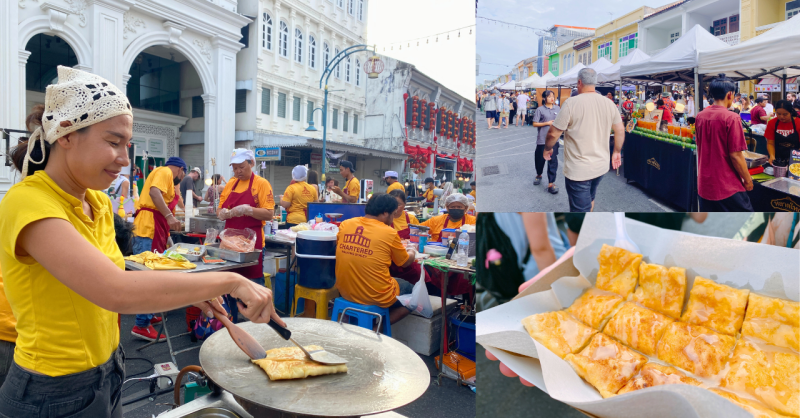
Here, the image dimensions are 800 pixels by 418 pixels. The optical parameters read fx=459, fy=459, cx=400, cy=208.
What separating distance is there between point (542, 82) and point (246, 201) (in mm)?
3242

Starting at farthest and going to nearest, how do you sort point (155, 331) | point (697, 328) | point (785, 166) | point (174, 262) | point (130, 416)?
point (155, 331) → point (174, 262) → point (130, 416) → point (785, 166) → point (697, 328)

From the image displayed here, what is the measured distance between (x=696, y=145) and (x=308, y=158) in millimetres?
17864

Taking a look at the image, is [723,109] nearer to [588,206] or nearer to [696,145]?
[696,145]

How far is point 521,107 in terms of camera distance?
5.00ft

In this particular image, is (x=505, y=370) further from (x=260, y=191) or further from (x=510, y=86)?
(x=260, y=191)

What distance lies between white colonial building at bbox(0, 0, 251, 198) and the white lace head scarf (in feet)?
34.4

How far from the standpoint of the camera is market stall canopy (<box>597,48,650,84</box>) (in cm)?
137

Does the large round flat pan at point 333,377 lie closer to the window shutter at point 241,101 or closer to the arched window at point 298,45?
the window shutter at point 241,101

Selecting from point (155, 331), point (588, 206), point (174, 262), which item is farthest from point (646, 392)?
point (155, 331)

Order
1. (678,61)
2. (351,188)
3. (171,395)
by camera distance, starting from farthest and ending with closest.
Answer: (351,188), (171,395), (678,61)

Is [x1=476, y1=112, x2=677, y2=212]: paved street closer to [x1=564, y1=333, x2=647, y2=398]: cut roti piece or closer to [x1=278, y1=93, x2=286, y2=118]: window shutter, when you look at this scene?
[x1=564, y1=333, x2=647, y2=398]: cut roti piece

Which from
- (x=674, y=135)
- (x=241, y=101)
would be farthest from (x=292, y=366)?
(x=241, y=101)

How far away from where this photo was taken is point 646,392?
0.72 meters

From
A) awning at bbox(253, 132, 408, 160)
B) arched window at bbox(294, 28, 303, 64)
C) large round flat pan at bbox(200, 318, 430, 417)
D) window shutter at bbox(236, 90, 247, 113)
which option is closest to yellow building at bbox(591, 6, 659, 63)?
large round flat pan at bbox(200, 318, 430, 417)
